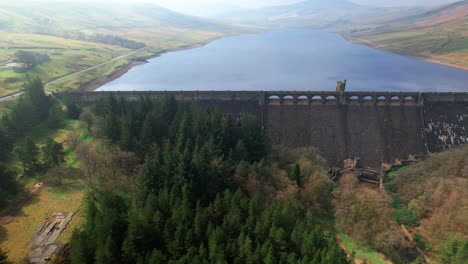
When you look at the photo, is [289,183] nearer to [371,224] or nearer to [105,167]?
[371,224]

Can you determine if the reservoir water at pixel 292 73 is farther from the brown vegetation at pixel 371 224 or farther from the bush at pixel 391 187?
the brown vegetation at pixel 371 224

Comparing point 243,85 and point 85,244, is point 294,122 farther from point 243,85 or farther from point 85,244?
point 243,85

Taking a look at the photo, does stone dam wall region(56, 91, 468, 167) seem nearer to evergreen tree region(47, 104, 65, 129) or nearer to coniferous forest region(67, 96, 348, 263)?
coniferous forest region(67, 96, 348, 263)

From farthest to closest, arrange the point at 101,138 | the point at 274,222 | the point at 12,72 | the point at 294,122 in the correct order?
the point at 12,72 → the point at 294,122 → the point at 101,138 → the point at 274,222

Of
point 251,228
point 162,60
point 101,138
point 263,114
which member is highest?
point 162,60

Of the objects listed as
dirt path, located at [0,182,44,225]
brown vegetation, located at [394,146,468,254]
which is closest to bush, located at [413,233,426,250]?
brown vegetation, located at [394,146,468,254]

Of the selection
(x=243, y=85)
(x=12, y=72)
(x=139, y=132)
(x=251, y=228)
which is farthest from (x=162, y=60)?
(x=251, y=228)

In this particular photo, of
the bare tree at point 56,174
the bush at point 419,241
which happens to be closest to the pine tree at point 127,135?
the bare tree at point 56,174

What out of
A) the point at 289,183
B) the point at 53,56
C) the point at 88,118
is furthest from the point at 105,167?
the point at 53,56
